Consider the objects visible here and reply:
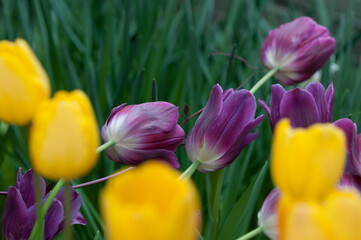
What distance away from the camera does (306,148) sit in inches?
7.7

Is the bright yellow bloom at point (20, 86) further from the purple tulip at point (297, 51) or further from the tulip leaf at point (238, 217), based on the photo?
the purple tulip at point (297, 51)

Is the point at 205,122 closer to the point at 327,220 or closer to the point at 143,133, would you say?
the point at 143,133

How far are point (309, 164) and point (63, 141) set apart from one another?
9 centimetres

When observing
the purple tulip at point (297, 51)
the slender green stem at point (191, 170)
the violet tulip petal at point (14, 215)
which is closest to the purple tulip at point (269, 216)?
the slender green stem at point (191, 170)

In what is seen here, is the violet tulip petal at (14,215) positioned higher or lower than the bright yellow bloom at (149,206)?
lower

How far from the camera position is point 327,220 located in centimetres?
18

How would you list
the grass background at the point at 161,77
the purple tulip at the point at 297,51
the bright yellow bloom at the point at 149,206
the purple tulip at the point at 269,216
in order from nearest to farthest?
the bright yellow bloom at the point at 149,206, the purple tulip at the point at 269,216, the grass background at the point at 161,77, the purple tulip at the point at 297,51

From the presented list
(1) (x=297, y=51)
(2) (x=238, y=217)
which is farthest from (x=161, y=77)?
(2) (x=238, y=217)

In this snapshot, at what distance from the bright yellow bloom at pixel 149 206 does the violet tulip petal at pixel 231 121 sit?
0.90ft

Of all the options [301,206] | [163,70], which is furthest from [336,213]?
[163,70]

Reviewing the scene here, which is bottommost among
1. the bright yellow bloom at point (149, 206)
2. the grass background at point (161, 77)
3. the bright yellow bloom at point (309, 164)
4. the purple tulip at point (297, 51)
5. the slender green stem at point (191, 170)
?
the grass background at point (161, 77)

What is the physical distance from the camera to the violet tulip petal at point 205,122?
1.42 feet

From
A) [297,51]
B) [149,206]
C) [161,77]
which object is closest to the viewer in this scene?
[149,206]

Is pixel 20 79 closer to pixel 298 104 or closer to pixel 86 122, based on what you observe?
pixel 86 122
